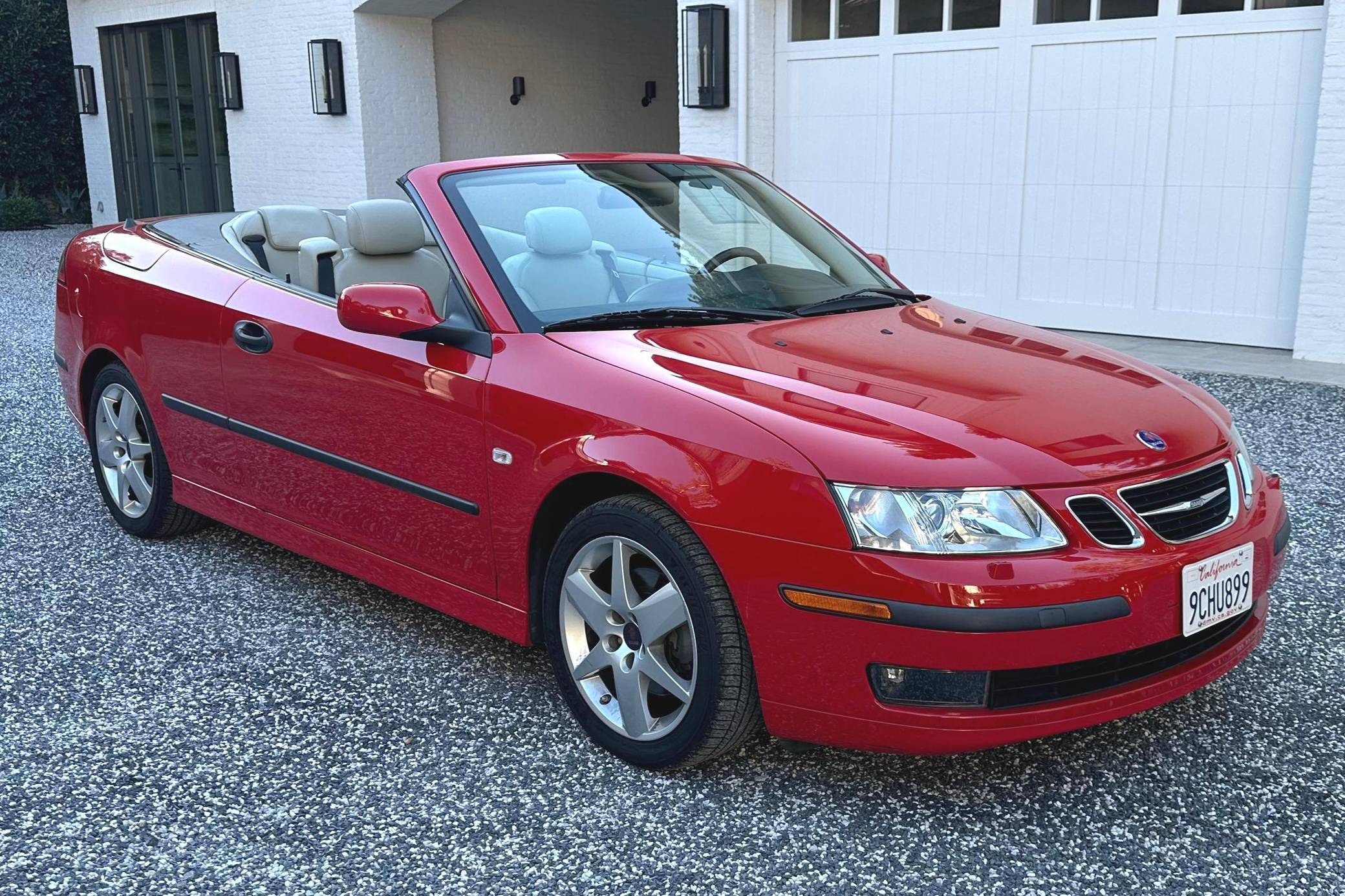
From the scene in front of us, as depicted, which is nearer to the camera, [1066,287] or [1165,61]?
[1165,61]

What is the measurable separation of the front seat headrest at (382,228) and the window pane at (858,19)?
633 cm

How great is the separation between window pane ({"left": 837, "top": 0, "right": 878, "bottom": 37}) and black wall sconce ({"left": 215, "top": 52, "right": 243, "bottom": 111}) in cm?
834

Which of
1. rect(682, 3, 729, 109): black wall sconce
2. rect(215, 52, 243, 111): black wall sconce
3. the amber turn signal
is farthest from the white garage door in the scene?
rect(215, 52, 243, 111): black wall sconce

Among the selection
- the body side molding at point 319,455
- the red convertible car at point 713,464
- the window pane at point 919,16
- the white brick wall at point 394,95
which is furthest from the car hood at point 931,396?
the white brick wall at point 394,95

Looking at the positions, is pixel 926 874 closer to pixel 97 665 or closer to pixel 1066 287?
pixel 97 665

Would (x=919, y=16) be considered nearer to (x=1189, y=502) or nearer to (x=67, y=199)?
(x=1189, y=502)

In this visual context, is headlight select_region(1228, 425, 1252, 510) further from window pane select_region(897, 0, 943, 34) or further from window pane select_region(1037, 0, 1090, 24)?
window pane select_region(897, 0, 943, 34)

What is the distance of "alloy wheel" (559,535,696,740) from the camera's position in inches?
115

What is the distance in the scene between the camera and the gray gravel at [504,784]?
2.65 metres

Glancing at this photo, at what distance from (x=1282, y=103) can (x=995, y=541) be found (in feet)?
21.0

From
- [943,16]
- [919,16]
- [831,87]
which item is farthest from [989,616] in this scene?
[831,87]

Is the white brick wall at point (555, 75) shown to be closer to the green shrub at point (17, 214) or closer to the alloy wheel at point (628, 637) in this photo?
the green shrub at point (17, 214)

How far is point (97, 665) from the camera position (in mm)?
3725

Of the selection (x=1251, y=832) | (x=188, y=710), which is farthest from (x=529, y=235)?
(x=1251, y=832)
